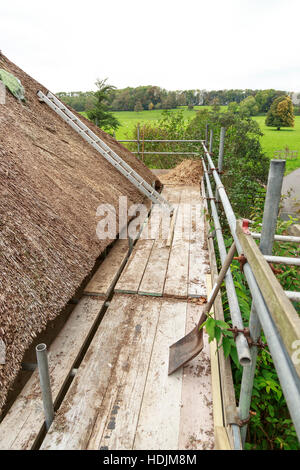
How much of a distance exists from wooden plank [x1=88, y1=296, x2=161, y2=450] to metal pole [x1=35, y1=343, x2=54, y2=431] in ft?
0.98

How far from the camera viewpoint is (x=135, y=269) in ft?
12.4

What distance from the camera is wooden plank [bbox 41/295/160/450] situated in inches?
72.6

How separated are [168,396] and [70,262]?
4.88ft

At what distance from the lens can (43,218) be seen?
3.09 metres

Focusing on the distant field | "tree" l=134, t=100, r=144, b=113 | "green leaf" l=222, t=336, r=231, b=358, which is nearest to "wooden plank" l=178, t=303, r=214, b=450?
"green leaf" l=222, t=336, r=231, b=358

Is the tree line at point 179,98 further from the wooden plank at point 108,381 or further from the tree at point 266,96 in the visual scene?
the wooden plank at point 108,381

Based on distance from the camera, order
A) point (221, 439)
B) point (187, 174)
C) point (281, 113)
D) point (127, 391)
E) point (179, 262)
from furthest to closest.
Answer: point (281, 113), point (187, 174), point (179, 262), point (127, 391), point (221, 439)

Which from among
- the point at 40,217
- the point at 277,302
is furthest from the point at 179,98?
the point at 277,302

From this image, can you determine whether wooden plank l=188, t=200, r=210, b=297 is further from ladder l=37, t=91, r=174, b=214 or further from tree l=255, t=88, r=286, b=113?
tree l=255, t=88, r=286, b=113

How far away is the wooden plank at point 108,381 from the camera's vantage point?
6.05ft

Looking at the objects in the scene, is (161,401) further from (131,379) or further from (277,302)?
(277,302)

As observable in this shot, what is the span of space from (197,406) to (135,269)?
6.55 feet

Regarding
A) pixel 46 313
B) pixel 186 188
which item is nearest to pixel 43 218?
pixel 46 313

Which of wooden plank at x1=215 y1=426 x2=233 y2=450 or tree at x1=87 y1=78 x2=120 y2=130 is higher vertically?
tree at x1=87 y1=78 x2=120 y2=130
